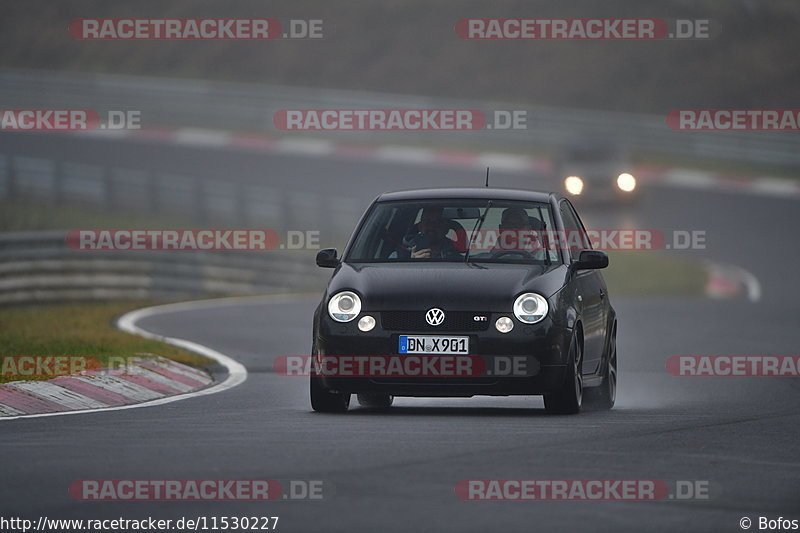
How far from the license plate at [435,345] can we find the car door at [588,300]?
1.09 meters

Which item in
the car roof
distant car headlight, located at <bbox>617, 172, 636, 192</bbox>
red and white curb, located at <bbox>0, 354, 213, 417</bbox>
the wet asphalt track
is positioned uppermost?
distant car headlight, located at <bbox>617, 172, 636, 192</bbox>

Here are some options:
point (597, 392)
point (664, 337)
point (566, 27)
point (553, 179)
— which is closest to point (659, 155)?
point (553, 179)

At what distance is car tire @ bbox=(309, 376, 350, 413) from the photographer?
11.9 metres

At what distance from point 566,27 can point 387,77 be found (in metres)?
7.17

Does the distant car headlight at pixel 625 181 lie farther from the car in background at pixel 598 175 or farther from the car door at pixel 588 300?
the car door at pixel 588 300

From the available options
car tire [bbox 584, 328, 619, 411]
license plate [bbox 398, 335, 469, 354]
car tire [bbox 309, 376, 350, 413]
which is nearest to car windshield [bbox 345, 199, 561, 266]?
license plate [bbox 398, 335, 469, 354]

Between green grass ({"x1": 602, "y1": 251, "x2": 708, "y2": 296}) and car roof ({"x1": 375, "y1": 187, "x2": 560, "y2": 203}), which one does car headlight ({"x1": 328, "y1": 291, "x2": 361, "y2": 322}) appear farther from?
green grass ({"x1": 602, "y1": 251, "x2": 708, "y2": 296})

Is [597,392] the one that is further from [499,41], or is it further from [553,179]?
[499,41]

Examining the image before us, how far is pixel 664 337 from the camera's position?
20.6 meters

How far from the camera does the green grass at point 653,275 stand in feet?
108

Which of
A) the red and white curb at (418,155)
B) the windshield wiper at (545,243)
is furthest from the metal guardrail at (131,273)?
the red and white curb at (418,155)

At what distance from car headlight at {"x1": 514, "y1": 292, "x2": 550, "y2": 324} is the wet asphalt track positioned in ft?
2.19

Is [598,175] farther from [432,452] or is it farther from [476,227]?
[432,452]

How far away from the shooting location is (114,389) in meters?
13.4
